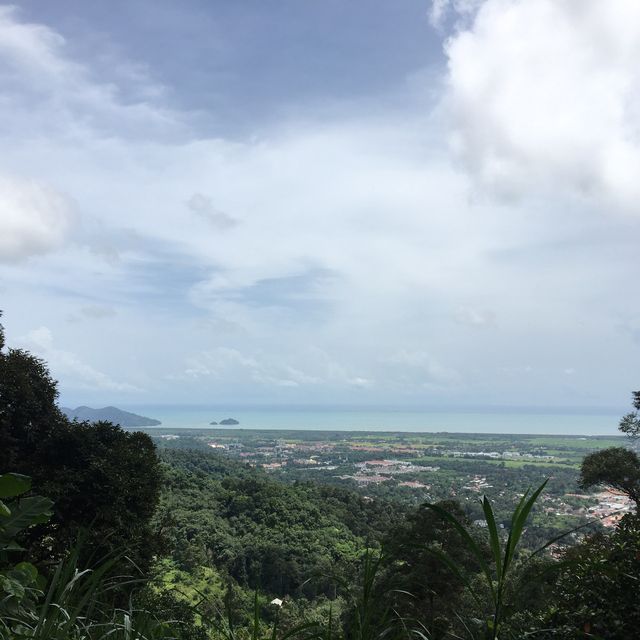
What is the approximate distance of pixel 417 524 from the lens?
12656 mm

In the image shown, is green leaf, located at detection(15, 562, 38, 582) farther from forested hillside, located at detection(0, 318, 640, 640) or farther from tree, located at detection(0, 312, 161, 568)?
tree, located at detection(0, 312, 161, 568)

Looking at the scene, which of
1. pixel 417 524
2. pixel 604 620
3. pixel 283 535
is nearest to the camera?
pixel 604 620

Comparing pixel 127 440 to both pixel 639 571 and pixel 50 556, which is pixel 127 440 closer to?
pixel 50 556

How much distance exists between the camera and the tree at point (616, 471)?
10.8 m

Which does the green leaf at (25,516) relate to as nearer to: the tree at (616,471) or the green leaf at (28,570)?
the green leaf at (28,570)

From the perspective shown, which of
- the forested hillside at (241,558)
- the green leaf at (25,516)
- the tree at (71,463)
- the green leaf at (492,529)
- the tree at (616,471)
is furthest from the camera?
the tree at (616,471)

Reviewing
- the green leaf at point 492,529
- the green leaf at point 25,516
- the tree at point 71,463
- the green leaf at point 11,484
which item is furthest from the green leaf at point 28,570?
the tree at point 71,463

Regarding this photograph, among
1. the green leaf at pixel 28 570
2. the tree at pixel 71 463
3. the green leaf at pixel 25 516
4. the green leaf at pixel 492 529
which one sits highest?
the green leaf at pixel 492 529

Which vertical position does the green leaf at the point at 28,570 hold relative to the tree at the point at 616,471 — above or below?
above

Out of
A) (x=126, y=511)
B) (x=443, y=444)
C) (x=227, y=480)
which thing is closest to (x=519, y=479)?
(x=227, y=480)

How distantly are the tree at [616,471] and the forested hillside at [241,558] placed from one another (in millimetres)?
37

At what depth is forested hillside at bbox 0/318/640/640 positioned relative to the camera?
1.82 metres

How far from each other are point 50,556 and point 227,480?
3137 centimetres

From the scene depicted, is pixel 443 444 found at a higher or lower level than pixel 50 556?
lower
